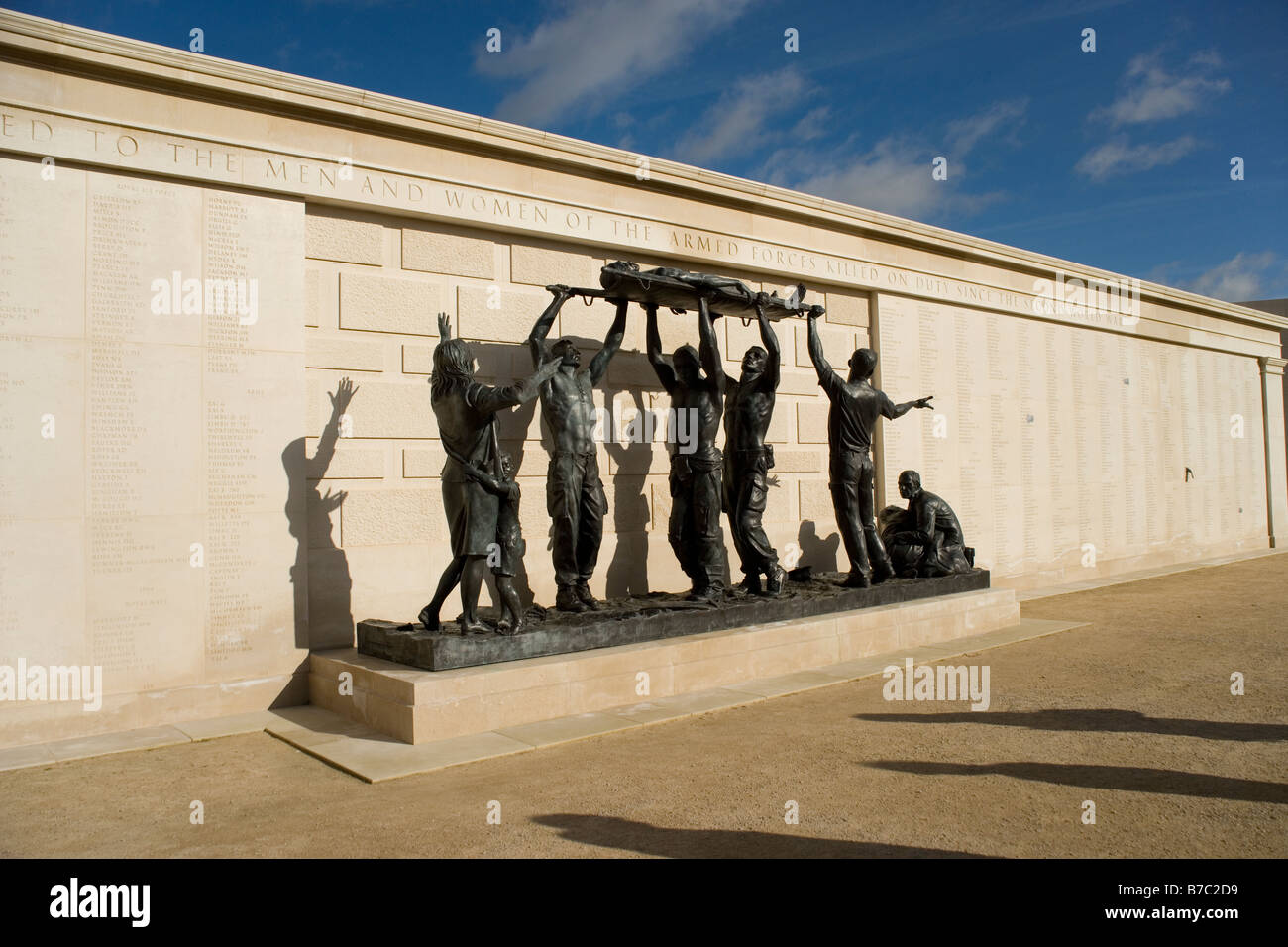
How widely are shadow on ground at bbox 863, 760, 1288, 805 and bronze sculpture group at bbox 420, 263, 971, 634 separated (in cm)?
304

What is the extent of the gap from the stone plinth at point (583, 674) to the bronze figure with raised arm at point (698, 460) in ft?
2.72

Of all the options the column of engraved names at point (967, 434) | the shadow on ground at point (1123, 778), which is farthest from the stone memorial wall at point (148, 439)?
the column of engraved names at point (967, 434)

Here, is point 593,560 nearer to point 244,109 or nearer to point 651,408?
point 651,408

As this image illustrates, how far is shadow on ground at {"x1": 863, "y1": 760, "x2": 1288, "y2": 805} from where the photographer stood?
4484mm

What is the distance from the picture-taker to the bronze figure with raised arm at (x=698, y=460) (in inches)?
322

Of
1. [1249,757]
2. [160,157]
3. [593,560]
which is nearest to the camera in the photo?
[1249,757]

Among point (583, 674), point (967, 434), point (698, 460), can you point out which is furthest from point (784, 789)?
point (967, 434)

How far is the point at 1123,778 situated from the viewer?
4758 millimetres

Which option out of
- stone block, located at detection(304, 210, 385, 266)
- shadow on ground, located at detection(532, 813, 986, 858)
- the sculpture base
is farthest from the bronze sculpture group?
shadow on ground, located at detection(532, 813, 986, 858)

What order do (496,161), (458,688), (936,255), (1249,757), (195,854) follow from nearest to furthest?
(195,854) → (1249,757) → (458,688) → (496,161) → (936,255)

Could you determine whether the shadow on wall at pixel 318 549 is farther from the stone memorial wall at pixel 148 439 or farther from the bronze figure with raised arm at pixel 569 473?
the bronze figure with raised arm at pixel 569 473
